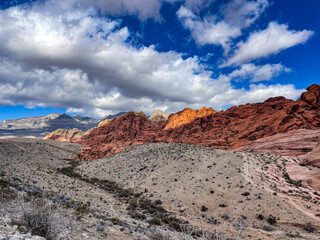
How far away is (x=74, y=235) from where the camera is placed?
24.5 ft

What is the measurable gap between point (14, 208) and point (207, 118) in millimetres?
87065

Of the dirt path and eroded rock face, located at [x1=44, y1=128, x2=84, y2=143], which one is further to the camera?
eroded rock face, located at [x1=44, y1=128, x2=84, y2=143]

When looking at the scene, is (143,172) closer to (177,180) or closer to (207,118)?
(177,180)

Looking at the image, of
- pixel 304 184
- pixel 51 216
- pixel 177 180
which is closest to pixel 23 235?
pixel 51 216

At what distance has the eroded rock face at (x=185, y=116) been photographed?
121m

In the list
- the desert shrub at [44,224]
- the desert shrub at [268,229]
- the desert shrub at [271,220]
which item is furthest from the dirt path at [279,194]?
the desert shrub at [44,224]

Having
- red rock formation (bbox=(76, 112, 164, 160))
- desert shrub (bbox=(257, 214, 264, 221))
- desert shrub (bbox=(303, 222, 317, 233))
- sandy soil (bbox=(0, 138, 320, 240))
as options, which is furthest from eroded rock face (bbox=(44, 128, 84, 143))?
desert shrub (bbox=(303, 222, 317, 233))

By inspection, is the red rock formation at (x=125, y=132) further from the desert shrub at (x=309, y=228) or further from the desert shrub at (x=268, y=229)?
the desert shrub at (x=309, y=228)

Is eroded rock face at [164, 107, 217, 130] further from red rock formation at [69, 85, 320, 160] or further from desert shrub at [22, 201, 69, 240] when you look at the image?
desert shrub at [22, 201, 69, 240]

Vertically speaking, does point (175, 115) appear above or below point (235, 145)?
above

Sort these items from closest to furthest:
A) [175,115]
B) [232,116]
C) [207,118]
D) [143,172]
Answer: [143,172] < [232,116] < [207,118] < [175,115]

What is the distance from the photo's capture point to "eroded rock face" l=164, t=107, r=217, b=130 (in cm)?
12088

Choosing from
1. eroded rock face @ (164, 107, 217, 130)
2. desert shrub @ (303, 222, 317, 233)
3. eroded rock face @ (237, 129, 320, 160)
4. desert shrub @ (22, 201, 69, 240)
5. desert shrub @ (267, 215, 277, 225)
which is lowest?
desert shrub @ (267, 215, 277, 225)

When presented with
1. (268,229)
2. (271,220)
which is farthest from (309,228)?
(268,229)
